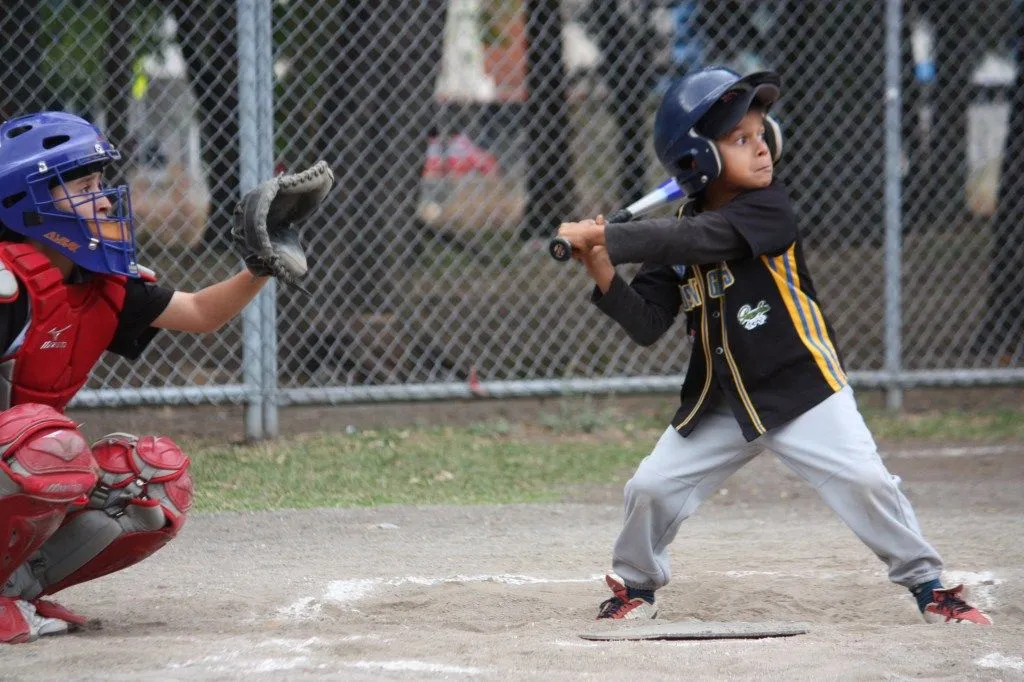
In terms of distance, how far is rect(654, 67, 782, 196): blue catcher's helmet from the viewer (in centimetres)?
351

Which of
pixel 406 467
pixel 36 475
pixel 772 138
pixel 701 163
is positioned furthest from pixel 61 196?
pixel 406 467

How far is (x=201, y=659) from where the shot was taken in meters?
3.02

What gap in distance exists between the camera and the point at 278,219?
139 inches

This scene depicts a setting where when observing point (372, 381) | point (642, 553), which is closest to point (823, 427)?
point (642, 553)

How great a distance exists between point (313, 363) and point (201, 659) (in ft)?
12.4

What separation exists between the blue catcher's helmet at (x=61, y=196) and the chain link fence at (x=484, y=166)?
248 centimetres

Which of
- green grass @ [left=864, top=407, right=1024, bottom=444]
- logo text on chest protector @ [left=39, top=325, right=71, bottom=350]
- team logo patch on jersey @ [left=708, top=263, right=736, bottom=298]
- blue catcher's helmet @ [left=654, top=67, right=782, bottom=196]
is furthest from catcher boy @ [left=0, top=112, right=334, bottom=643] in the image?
green grass @ [left=864, top=407, right=1024, bottom=444]

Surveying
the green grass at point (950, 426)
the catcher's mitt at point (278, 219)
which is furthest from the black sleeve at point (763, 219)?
the green grass at point (950, 426)

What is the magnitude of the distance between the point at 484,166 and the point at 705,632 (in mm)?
8589

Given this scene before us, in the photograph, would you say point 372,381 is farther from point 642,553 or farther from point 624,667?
point 624,667

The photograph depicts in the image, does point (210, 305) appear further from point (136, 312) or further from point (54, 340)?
point (54, 340)

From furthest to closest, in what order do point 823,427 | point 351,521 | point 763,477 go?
point 763,477, point 351,521, point 823,427

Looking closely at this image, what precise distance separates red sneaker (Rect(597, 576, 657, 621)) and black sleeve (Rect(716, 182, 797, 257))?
1076 millimetres

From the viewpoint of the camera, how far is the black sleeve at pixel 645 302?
358 cm
